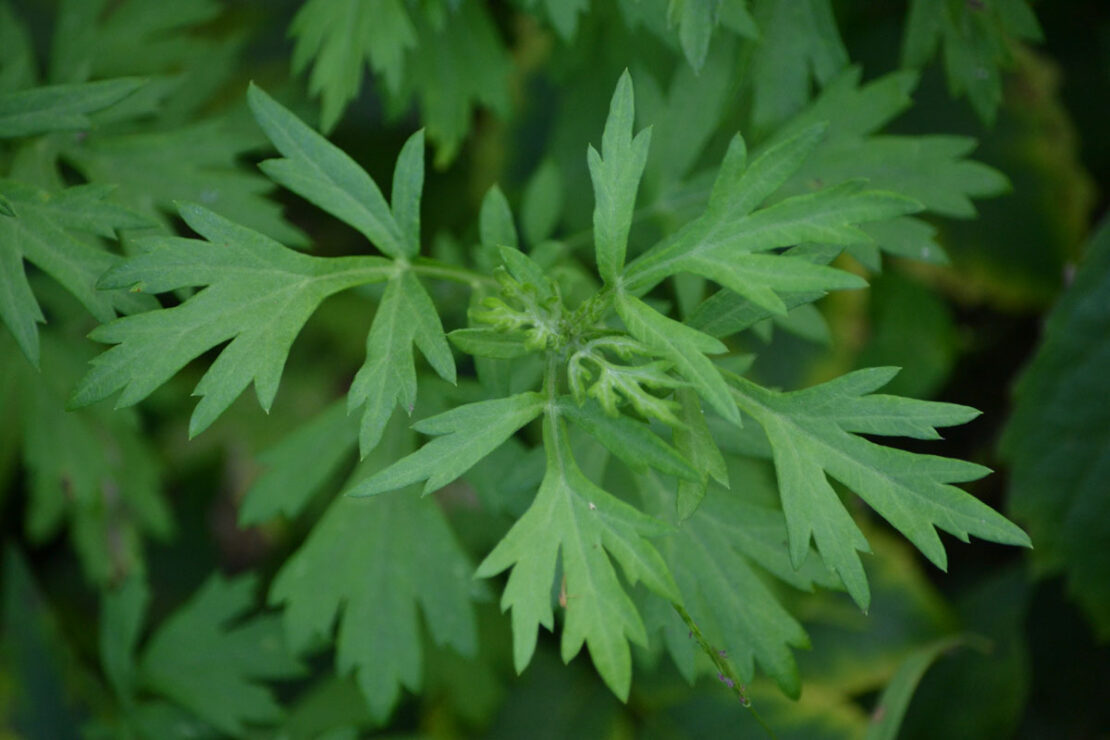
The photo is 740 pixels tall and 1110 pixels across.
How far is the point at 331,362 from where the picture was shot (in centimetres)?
274

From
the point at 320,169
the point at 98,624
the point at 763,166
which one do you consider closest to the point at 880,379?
the point at 763,166

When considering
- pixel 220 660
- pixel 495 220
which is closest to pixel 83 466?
pixel 220 660

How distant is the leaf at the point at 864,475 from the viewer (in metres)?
1.16

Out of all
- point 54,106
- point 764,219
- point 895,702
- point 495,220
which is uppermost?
point 54,106

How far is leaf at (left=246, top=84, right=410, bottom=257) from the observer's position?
131 cm

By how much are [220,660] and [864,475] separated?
156 cm

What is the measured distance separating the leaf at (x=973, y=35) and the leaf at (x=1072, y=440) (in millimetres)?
483

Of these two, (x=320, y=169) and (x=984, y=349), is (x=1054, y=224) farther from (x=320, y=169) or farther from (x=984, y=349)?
(x=320, y=169)

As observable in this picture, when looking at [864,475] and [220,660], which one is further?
[220,660]

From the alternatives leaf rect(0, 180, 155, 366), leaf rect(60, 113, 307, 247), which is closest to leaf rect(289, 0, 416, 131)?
leaf rect(60, 113, 307, 247)

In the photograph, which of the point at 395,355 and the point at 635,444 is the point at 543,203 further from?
the point at 635,444

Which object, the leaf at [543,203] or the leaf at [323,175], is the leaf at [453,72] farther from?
the leaf at [323,175]

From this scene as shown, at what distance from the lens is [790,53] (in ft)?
5.49

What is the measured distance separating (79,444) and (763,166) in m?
1.66
